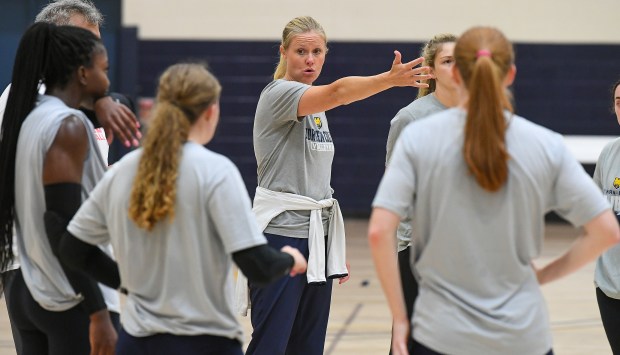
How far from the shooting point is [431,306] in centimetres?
211

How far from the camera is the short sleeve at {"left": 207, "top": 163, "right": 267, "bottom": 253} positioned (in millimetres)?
2076

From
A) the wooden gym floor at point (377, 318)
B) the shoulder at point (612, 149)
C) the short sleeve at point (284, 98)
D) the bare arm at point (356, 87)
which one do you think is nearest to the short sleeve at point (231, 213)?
the bare arm at point (356, 87)

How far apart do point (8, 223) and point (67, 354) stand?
15.5 inches

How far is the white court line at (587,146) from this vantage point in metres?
10.4

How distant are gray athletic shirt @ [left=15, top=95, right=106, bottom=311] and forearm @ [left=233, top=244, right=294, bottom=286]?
53cm

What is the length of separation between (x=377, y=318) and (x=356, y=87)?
3143 mm

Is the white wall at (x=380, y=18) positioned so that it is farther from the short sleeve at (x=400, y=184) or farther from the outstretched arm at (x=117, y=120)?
the short sleeve at (x=400, y=184)

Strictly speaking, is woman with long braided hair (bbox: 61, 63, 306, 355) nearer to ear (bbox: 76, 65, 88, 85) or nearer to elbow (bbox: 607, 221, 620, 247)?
ear (bbox: 76, 65, 88, 85)

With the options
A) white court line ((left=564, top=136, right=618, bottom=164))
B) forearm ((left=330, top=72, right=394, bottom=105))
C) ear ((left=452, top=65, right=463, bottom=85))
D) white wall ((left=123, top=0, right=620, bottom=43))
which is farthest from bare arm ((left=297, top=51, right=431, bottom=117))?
white court line ((left=564, top=136, right=618, bottom=164))

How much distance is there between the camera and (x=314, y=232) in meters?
3.54

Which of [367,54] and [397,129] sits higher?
[397,129]

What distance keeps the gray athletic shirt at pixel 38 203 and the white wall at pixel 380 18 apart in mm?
8251

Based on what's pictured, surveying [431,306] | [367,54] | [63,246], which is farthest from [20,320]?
[367,54]

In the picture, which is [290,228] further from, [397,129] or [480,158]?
[480,158]
